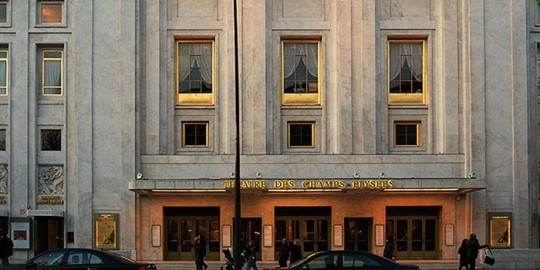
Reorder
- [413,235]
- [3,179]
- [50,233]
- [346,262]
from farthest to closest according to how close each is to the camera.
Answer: [413,235] → [50,233] → [3,179] → [346,262]

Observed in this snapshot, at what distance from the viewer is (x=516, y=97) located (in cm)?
3516

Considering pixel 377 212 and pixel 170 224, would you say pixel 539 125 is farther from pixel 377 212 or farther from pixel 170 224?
pixel 170 224

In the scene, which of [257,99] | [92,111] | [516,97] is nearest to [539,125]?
[516,97]

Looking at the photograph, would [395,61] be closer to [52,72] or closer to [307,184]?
[307,184]

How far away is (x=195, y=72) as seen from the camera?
36156mm

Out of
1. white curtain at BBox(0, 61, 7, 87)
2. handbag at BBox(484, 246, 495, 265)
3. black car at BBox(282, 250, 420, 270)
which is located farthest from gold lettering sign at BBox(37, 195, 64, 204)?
handbag at BBox(484, 246, 495, 265)

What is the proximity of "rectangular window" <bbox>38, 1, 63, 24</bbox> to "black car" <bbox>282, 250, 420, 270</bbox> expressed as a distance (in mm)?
18992

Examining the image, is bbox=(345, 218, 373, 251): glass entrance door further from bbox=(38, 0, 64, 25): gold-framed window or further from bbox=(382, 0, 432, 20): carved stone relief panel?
bbox=(38, 0, 64, 25): gold-framed window

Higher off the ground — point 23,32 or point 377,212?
point 23,32

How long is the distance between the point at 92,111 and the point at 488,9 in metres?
18.2

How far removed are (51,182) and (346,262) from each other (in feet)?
56.7

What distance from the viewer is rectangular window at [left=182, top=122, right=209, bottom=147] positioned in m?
35.9

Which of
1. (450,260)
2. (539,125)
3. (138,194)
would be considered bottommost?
(450,260)

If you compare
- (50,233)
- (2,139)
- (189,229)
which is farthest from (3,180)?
(189,229)
